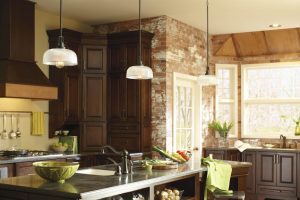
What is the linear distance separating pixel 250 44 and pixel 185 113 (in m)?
2.13

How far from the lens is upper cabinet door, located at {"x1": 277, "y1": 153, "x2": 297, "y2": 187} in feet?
25.1

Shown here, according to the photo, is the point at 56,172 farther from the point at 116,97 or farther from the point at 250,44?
the point at 250,44

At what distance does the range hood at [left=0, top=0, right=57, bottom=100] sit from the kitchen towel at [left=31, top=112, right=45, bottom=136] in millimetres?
565

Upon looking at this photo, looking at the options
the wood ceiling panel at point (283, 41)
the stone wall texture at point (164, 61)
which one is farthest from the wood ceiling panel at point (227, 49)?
the stone wall texture at point (164, 61)

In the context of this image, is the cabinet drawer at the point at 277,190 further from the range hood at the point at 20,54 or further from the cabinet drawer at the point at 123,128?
the range hood at the point at 20,54

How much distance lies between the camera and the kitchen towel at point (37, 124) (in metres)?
6.62

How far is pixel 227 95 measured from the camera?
8938mm

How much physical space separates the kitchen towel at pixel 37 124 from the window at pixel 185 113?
84.1 inches

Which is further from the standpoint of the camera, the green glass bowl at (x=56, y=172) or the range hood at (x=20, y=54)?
the range hood at (x=20, y=54)

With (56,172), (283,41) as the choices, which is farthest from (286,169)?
(56,172)

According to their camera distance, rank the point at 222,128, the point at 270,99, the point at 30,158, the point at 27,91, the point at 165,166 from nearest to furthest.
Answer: the point at 165,166 < the point at 30,158 < the point at 27,91 < the point at 222,128 < the point at 270,99

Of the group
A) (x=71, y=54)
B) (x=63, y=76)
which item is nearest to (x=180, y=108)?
(x=63, y=76)

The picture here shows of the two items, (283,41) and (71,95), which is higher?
(283,41)

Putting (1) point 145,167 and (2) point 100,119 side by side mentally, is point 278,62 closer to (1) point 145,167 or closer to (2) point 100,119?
(2) point 100,119
